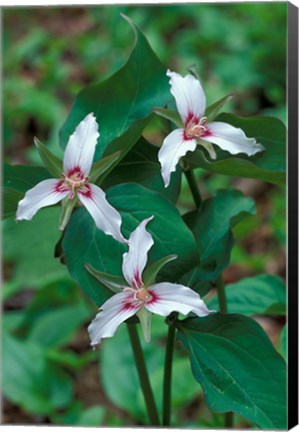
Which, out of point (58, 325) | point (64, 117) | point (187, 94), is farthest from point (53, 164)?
point (64, 117)

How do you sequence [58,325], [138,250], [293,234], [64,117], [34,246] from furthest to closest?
[64,117], [58,325], [34,246], [293,234], [138,250]

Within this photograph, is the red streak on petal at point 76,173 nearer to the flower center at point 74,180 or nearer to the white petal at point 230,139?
the flower center at point 74,180

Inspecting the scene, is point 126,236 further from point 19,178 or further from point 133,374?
point 133,374

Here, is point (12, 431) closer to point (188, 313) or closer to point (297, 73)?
point (188, 313)

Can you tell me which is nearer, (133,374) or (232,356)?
(232,356)

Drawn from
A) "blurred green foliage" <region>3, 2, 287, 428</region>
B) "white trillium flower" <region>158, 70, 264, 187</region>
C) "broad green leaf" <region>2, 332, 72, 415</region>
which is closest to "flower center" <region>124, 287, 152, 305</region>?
"white trillium flower" <region>158, 70, 264, 187</region>

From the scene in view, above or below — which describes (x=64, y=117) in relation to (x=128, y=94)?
below

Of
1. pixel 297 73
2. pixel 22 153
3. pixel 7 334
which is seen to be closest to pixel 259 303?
→ pixel 297 73
